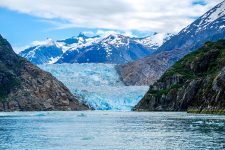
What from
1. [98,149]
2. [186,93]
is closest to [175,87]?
[186,93]

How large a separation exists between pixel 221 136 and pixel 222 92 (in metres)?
86.2

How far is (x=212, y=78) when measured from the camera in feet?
549

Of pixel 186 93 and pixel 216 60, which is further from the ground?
pixel 216 60

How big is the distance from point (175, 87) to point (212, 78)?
31.2 meters

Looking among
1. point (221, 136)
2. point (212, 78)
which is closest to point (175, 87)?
point (212, 78)

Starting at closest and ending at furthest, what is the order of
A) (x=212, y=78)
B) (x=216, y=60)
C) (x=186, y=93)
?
1. (x=212, y=78)
2. (x=186, y=93)
3. (x=216, y=60)

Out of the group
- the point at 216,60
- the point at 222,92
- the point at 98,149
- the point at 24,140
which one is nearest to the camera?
the point at 98,149

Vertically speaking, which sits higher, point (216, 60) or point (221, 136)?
point (216, 60)

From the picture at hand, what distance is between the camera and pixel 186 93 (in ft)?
595

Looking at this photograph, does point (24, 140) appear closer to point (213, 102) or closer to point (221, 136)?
point (221, 136)

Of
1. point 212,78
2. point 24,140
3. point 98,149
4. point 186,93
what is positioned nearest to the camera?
point 98,149

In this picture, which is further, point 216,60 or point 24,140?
point 216,60

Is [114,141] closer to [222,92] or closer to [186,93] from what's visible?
[222,92]

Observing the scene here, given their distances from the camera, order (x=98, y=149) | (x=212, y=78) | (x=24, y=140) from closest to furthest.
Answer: (x=98, y=149)
(x=24, y=140)
(x=212, y=78)
